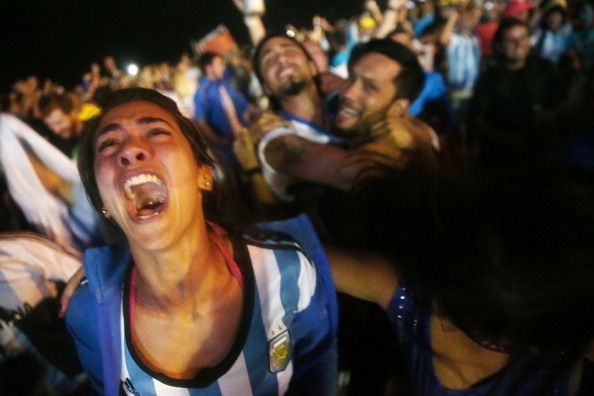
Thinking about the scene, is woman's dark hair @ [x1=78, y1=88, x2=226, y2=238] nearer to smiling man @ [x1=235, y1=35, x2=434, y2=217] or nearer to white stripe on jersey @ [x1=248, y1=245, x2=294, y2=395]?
white stripe on jersey @ [x1=248, y1=245, x2=294, y2=395]

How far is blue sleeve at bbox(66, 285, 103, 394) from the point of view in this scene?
1242 millimetres

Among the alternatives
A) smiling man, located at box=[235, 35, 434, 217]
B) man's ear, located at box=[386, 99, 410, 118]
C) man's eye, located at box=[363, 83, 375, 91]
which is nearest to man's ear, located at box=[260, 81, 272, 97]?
smiling man, located at box=[235, 35, 434, 217]

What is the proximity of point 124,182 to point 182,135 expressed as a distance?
228 millimetres

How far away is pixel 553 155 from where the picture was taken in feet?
4.17

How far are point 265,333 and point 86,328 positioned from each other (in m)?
0.52

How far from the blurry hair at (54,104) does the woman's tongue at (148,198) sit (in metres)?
2.15

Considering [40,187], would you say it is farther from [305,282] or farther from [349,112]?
[349,112]

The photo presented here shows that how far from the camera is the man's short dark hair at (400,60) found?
2.30 m

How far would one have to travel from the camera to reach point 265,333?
129 centimetres

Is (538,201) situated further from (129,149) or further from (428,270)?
(129,149)

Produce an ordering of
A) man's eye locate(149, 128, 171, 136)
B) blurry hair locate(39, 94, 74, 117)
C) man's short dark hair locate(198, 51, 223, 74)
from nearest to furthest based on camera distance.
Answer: man's eye locate(149, 128, 171, 136) → blurry hair locate(39, 94, 74, 117) → man's short dark hair locate(198, 51, 223, 74)

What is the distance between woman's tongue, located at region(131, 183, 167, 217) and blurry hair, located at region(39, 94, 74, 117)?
2.15 meters

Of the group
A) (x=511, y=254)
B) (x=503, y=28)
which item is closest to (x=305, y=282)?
(x=511, y=254)

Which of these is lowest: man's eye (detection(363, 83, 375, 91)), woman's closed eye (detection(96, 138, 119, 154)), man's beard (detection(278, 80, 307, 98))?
man's eye (detection(363, 83, 375, 91))
